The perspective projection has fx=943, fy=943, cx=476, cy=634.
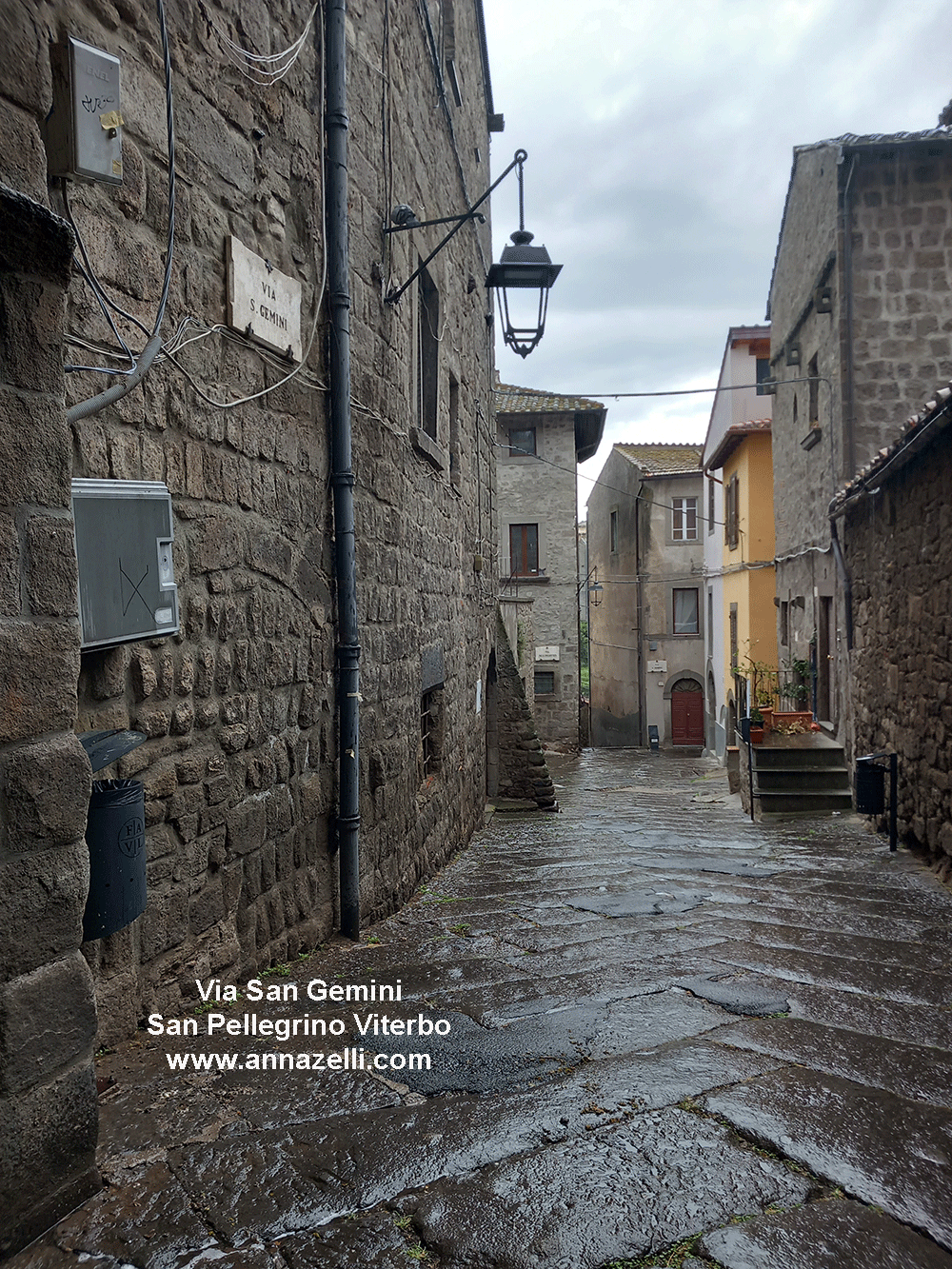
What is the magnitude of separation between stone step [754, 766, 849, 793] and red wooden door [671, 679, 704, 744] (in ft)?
60.3

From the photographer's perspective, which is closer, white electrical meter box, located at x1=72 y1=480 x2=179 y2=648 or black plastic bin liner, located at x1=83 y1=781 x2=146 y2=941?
black plastic bin liner, located at x1=83 y1=781 x2=146 y2=941

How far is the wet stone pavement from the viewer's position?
1845 mm

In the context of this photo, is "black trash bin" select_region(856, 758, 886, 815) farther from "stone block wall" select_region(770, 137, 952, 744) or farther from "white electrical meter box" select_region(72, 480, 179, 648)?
"white electrical meter box" select_region(72, 480, 179, 648)

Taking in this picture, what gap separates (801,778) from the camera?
983 cm

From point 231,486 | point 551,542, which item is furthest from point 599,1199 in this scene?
point 551,542

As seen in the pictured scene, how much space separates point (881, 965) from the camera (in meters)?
3.87

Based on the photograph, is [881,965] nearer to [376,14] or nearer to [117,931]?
[117,931]

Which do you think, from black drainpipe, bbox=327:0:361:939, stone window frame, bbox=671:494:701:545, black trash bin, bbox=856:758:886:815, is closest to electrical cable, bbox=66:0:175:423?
black drainpipe, bbox=327:0:361:939

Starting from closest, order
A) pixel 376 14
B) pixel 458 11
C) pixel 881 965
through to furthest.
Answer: pixel 881 965, pixel 376 14, pixel 458 11

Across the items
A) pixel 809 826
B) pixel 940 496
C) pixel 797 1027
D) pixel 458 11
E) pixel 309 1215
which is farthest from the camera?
pixel 809 826

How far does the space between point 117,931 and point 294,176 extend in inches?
119

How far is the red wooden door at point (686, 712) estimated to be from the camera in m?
28.1

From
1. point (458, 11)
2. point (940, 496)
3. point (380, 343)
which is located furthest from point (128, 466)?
point (458, 11)

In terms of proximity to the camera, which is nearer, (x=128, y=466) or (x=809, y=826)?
(x=128, y=466)
